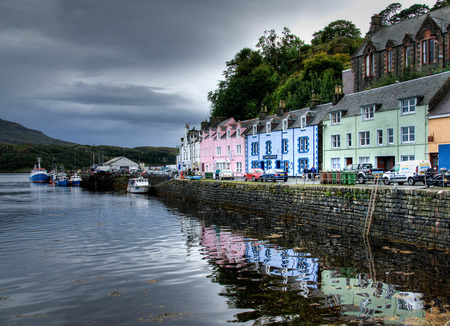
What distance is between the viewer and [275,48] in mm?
114375

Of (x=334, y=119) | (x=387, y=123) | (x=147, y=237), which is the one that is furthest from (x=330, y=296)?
(x=334, y=119)

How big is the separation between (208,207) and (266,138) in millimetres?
18338

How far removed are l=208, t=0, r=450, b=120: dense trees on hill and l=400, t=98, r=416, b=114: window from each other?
2879 cm

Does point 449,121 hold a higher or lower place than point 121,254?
higher

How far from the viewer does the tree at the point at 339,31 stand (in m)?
110

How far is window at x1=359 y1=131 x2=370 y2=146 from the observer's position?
3983 centimetres

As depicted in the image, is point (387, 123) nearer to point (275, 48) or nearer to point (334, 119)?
point (334, 119)

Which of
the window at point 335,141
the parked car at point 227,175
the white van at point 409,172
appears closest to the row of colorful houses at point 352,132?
the window at point 335,141

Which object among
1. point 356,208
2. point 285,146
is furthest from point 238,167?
point 356,208

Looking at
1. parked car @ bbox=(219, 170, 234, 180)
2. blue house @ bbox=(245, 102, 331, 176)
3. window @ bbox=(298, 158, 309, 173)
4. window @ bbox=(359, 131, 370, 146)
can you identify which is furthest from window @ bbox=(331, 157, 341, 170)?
parked car @ bbox=(219, 170, 234, 180)

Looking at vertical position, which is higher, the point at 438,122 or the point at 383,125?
the point at 383,125

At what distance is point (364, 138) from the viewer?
40.2 metres

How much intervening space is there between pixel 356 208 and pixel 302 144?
26.5 m

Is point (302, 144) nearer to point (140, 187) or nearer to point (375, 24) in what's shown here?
point (375, 24)
